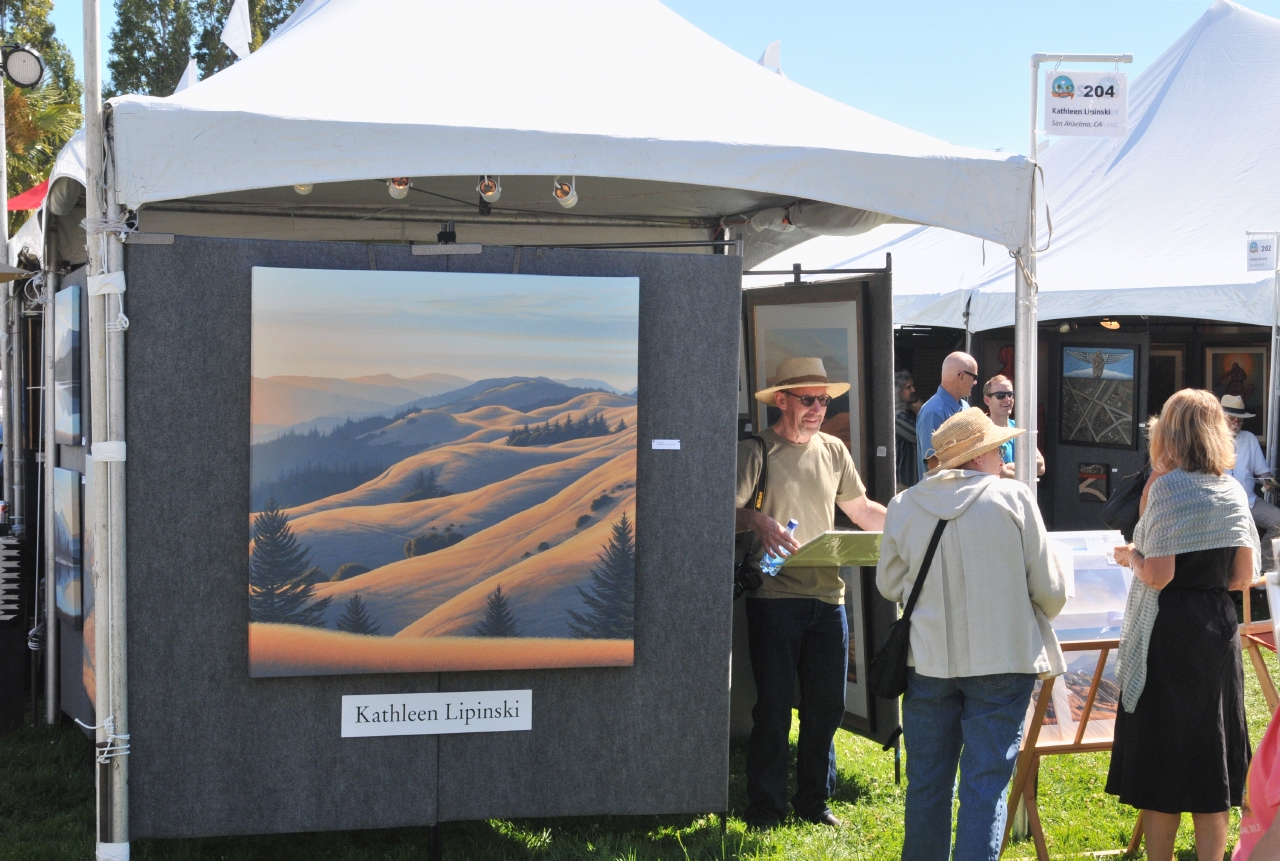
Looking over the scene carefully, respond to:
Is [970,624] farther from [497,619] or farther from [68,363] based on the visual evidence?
[68,363]

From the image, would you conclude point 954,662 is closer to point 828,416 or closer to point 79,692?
point 828,416

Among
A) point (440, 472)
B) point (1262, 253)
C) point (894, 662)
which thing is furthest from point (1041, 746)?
point (1262, 253)

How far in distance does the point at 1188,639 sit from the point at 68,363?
146 inches

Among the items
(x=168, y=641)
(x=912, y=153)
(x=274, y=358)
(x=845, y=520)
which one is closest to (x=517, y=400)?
(x=274, y=358)

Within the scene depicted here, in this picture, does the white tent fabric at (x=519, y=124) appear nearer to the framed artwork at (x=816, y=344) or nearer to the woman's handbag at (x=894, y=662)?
the framed artwork at (x=816, y=344)

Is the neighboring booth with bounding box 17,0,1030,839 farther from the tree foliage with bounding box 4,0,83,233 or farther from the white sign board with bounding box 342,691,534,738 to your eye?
the tree foliage with bounding box 4,0,83,233

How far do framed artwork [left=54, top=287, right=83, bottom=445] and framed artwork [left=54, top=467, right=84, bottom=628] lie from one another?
163 millimetres

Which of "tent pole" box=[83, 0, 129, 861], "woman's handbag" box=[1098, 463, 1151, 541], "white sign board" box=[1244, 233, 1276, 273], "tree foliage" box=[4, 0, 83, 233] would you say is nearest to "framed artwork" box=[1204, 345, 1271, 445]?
"white sign board" box=[1244, 233, 1276, 273]

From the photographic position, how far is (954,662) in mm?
2955

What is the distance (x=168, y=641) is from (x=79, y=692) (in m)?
1.30

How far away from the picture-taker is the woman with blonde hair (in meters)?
3.16

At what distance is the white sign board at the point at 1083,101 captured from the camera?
13.2ft

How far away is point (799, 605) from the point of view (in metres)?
3.94

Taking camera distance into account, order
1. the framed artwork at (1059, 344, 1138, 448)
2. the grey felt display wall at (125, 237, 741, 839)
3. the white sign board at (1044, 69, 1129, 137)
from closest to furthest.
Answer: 1. the grey felt display wall at (125, 237, 741, 839)
2. the white sign board at (1044, 69, 1129, 137)
3. the framed artwork at (1059, 344, 1138, 448)
